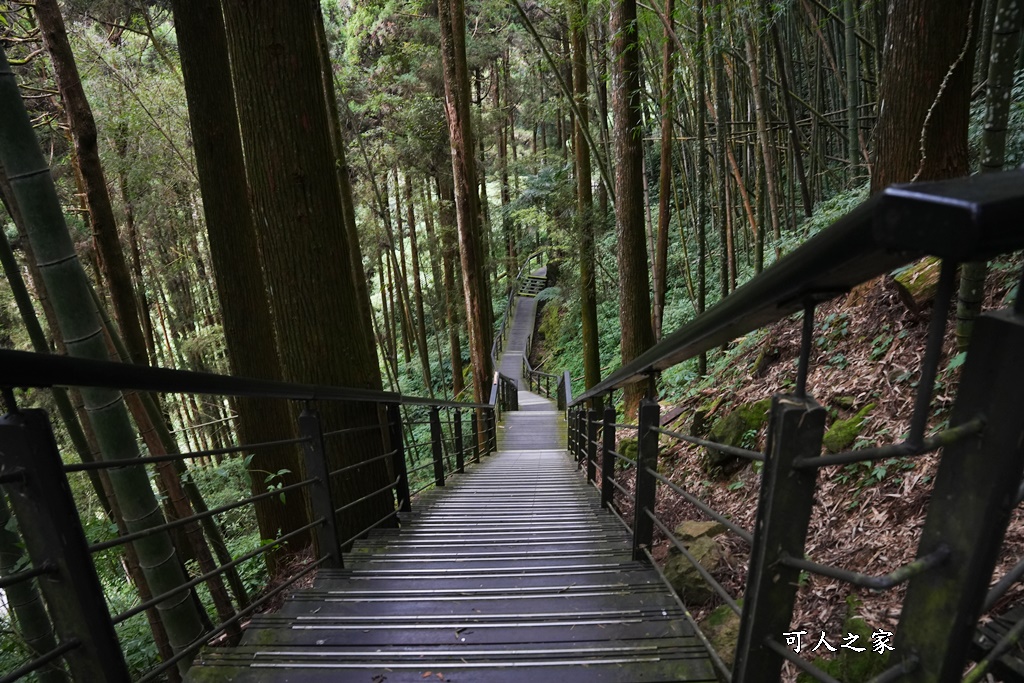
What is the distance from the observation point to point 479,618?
189 cm

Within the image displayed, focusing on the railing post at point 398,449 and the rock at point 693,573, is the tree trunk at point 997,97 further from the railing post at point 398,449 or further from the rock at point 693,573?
the railing post at point 398,449

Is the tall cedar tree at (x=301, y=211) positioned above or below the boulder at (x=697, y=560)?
above

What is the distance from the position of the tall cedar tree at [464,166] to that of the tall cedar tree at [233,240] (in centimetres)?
580

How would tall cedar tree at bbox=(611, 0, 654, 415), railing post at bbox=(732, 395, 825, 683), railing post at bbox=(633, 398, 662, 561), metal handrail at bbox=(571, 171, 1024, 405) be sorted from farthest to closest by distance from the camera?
tall cedar tree at bbox=(611, 0, 654, 415)
railing post at bbox=(633, 398, 662, 561)
railing post at bbox=(732, 395, 825, 683)
metal handrail at bbox=(571, 171, 1024, 405)

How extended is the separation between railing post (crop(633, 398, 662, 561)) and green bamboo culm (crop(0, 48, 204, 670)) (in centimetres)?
162

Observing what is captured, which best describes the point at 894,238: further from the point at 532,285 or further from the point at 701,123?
the point at 532,285

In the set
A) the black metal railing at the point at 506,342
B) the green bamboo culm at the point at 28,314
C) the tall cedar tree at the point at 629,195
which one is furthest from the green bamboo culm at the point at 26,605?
the black metal railing at the point at 506,342

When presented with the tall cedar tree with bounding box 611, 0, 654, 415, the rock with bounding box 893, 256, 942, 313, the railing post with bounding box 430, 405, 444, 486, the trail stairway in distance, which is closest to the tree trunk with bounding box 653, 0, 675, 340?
the tall cedar tree with bounding box 611, 0, 654, 415

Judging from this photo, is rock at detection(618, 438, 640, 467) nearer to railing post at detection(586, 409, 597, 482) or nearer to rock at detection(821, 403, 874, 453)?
railing post at detection(586, 409, 597, 482)

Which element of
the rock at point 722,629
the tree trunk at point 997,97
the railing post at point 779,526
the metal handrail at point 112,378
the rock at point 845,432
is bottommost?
the rock at point 722,629

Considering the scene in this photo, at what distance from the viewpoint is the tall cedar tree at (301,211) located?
2.74 m

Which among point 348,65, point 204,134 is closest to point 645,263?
point 204,134

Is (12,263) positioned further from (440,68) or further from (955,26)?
(440,68)

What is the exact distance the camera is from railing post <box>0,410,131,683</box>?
1.03 m
